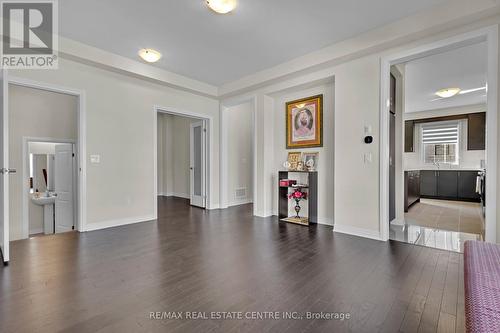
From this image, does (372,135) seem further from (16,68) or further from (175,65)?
(16,68)

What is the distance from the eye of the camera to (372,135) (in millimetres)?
3332

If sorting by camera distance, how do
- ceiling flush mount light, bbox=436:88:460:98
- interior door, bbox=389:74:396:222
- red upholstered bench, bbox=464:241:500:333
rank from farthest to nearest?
ceiling flush mount light, bbox=436:88:460:98 → interior door, bbox=389:74:396:222 → red upholstered bench, bbox=464:241:500:333

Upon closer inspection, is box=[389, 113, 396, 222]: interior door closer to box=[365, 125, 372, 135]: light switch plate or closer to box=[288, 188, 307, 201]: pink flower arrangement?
box=[365, 125, 372, 135]: light switch plate

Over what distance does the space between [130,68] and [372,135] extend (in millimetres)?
3955

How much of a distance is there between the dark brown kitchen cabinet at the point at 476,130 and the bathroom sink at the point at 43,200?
10.7 meters

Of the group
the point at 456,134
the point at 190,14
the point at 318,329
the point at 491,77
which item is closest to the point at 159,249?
the point at 318,329


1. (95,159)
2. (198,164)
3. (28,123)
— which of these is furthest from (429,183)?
(28,123)

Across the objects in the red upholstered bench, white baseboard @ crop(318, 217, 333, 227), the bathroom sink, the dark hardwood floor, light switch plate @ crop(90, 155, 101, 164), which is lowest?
the dark hardwood floor

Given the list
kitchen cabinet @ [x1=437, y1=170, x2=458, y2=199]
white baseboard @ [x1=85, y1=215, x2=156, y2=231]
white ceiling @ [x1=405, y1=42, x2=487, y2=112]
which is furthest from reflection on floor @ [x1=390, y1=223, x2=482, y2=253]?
kitchen cabinet @ [x1=437, y1=170, x2=458, y2=199]

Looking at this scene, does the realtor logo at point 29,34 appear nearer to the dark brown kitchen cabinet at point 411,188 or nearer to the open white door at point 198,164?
the open white door at point 198,164

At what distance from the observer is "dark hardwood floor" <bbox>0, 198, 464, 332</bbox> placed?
1565 millimetres

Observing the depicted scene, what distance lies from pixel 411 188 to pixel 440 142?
10.3ft

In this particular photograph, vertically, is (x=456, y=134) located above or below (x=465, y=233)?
above

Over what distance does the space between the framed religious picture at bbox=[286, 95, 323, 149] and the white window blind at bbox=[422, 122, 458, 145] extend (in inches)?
226
